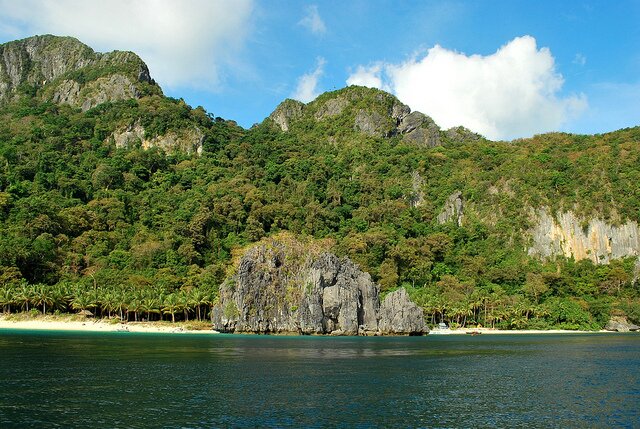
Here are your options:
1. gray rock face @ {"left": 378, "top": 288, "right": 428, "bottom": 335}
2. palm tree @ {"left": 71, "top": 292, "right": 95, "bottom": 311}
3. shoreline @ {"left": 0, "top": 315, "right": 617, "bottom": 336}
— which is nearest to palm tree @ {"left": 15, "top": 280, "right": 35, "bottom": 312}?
shoreline @ {"left": 0, "top": 315, "right": 617, "bottom": 336}

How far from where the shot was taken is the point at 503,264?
133 metres

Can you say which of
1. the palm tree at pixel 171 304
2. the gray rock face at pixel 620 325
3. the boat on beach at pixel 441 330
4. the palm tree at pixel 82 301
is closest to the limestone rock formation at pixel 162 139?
the palm tree at pixel 82 301

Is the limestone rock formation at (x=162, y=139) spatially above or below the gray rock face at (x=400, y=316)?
above

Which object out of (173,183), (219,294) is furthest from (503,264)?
(173,183)

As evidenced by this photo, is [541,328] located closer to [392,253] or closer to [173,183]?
[392,253]

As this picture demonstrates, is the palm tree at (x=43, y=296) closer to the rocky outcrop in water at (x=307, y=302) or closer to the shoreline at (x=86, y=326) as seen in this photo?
the shoreline at (x=86, y=326)

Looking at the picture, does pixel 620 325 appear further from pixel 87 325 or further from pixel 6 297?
pixel 6 297

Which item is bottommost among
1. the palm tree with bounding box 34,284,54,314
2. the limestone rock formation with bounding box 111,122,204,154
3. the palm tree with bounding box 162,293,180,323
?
the palm tree with bounding box 162,293,180,323

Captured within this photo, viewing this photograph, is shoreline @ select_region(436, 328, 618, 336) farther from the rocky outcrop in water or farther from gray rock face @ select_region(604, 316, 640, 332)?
the rocky outcrop in water

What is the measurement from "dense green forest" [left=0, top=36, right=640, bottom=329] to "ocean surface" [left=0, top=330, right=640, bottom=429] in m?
49.2

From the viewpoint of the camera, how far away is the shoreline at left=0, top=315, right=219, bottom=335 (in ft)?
285

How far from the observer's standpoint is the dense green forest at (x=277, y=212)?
105 meters

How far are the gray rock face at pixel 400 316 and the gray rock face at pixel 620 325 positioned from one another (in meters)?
44.7

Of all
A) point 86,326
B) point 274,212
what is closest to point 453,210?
point 274,212
